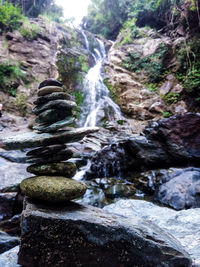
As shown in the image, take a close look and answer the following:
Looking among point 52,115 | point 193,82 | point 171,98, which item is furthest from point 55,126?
point 171,98

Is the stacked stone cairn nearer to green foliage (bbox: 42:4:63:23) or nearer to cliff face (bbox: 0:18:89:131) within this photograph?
cliff face (bbox: 0:18:89:131)

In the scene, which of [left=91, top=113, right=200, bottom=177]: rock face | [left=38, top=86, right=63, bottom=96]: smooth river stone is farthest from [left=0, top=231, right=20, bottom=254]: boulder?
[left=91, top=113, right=200, bottom=177]: rock face

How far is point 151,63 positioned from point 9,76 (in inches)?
476

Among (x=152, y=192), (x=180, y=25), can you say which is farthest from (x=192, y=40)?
(x=152, y=192)

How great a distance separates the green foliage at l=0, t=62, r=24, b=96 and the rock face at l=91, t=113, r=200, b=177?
29.1 ft

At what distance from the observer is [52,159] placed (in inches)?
113

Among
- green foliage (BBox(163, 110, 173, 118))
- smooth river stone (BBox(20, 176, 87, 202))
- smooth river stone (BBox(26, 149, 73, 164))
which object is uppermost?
green foliage (BBox(163, 110, 173, 118))

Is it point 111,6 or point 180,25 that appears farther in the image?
point 111,6

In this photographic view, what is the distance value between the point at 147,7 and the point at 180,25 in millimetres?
5851

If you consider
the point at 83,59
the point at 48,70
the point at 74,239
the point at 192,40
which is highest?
the point at 83,59

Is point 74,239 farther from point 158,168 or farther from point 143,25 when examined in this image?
point 143,25

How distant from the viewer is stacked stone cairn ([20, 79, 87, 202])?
7.63 ft

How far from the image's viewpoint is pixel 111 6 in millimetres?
26203

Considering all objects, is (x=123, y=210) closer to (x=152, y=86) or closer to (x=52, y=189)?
(x=52, y=189)
